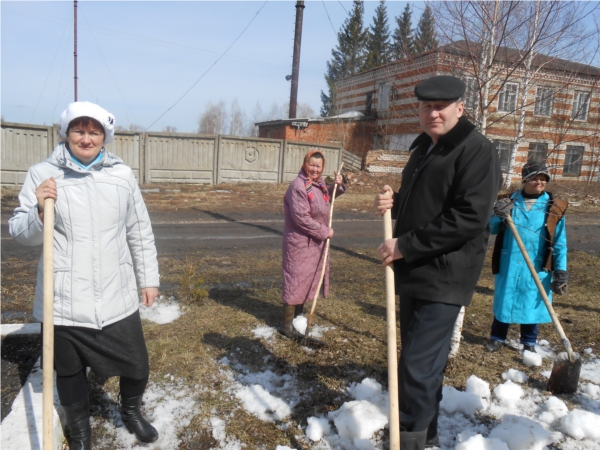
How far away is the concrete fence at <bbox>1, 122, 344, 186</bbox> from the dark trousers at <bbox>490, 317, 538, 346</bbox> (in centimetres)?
1436

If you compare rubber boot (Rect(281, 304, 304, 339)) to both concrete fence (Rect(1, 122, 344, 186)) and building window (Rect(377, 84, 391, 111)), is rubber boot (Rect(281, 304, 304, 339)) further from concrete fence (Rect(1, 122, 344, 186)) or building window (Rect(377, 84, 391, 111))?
building window (Rect(377, 84, 391, 111))

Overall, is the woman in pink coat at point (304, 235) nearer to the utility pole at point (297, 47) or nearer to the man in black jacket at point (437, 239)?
the man in black jacket at point (437, 239)

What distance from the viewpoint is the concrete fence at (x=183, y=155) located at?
1511 cm

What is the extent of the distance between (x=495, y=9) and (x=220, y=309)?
429 cm

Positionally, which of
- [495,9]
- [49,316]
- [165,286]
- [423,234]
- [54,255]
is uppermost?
[495,9]

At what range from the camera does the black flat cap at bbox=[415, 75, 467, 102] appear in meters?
A: 2.22

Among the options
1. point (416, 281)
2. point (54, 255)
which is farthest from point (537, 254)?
point (54, 255)

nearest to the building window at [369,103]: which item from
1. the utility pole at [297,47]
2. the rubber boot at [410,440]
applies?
the utility pole at [297,47]

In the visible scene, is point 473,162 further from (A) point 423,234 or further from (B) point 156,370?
(B) point 156,370

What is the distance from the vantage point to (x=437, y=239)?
214 centimetres

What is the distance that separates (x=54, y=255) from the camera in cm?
235

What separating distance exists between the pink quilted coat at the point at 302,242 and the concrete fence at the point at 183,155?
13.0 metres

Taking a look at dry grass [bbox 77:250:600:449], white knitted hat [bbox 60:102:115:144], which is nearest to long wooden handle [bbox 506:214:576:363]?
dry grass [bbox 77:250:600:449]

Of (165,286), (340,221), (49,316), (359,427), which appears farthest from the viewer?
(340,221)
